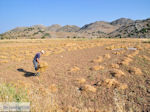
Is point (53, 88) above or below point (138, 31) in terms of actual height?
below

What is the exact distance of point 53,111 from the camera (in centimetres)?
421

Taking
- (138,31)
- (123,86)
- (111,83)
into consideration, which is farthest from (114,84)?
(138,31)

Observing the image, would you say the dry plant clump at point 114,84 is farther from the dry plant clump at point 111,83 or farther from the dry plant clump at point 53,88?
the dry plant clump at point 53,88

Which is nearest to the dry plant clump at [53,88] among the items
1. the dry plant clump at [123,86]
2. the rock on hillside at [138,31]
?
the dry plant clump at [123,86]

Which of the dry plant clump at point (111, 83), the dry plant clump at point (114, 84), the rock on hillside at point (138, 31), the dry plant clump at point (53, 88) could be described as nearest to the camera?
the dry plant clump at point (53, 88)

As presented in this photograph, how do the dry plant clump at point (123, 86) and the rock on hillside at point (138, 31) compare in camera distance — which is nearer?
the dry plant clump at point (123, 86)

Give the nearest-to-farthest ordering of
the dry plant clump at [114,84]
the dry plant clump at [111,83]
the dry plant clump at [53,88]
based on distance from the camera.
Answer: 1. the dry plant clump at [53,88]
2. the dry plant clump at [114,84]
3. the dry plant clump at [111,83]

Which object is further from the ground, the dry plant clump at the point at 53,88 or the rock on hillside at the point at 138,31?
the rock on hillside at the point at 138,31

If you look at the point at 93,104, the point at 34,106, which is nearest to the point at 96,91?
the point at 93,104

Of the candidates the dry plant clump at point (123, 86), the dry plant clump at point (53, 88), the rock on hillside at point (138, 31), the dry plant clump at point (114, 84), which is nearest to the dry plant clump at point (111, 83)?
the dry plant clump at point (114, 84)

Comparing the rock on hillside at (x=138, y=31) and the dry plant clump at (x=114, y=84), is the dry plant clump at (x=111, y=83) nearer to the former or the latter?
the dry plant clump at (x=114, y=84)

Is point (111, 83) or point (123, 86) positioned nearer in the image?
point (123, 86)

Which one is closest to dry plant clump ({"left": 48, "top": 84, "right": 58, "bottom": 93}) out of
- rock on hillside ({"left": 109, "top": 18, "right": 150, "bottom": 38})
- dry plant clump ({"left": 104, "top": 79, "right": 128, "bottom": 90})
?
A: dry plant clump ({"left": 104, "top": 79, "right": 128, "bottom": 90})

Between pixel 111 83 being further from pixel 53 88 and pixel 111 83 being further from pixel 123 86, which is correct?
pixel 53 88
